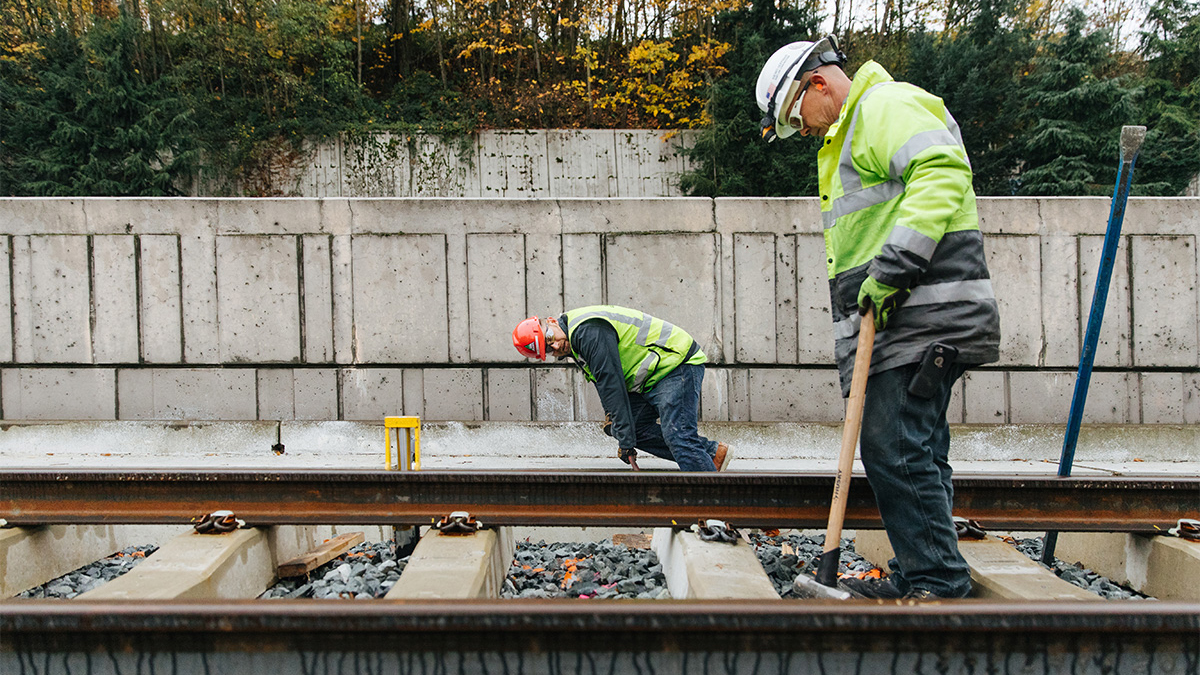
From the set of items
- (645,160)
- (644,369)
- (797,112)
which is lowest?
(644,369)

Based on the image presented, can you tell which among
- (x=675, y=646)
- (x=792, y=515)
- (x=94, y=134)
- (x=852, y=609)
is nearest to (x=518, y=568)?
(x=792, y=515)

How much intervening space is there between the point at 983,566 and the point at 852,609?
1.37m

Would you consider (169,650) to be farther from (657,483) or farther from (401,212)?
(401,212)

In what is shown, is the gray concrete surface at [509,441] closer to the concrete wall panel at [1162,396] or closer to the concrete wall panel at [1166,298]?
the concrete wall panel at [1162,396]

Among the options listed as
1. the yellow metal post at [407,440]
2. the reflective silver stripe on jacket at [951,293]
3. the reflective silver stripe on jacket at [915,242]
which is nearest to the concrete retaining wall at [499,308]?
the yellow metal post at [407,440]

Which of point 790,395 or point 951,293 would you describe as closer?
point 951,293

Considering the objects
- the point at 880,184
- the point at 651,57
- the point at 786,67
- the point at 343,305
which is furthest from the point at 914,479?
the point at 651,57

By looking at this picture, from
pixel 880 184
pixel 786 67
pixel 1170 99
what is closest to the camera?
pixel 880 184

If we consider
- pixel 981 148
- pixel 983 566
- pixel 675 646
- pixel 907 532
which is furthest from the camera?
pixel 981 148

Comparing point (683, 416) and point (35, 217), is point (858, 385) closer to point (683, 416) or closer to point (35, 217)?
point (683, 416)

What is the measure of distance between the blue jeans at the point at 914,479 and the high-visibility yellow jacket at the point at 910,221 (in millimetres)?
118

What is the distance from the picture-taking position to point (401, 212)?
7.42 metres

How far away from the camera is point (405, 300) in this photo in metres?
7.43

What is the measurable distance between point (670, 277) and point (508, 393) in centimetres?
210
